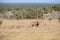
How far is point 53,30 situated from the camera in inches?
82.0

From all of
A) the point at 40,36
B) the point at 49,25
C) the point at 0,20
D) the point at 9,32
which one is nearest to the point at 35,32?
the point at 40,36

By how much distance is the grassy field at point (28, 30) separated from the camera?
2.06m

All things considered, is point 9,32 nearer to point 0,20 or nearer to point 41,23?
point 0,20

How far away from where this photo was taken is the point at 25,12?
215cm

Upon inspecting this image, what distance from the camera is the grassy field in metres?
2.06

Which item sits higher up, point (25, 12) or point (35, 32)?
point (25, 12)

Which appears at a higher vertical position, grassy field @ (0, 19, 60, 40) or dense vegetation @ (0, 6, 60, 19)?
dense vegetation @ (0, 6, 60, 19)

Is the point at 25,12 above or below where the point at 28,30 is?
above

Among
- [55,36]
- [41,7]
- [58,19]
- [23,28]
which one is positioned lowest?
[55,36]

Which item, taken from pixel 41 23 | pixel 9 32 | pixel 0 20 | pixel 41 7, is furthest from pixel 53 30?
pixel 0 20

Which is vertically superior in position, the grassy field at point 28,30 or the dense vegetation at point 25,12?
the dense vegetation at point 25,12

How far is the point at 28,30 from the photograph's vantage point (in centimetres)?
208

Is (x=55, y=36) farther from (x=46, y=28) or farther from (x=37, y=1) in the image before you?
(x=37, y=1)

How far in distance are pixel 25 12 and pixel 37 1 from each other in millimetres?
292
